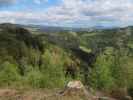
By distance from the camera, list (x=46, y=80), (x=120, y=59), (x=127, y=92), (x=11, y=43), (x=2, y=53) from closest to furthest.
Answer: (x=127, y=92), (x=46, y=80), (x=120, y=59), (x=2, y=53), (x=11, y=43)

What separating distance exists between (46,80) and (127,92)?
93.6ft

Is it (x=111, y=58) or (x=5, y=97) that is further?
(x=111, y=58)

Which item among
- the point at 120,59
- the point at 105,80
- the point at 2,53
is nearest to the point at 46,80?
the point at 105,80

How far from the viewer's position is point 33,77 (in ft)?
184

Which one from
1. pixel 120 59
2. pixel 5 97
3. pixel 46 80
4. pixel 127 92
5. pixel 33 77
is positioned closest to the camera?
pixel 5 97

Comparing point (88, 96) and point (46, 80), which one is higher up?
point (88, 96)

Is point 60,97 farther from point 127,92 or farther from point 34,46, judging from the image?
point 34,46

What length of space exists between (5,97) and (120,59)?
43.7 m

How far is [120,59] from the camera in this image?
63.0 meters

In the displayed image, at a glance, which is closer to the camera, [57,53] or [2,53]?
[2,53]

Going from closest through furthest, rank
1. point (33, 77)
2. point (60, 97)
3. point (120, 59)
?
1. point (60, 97)
2. point (33, 77)
3. point (120, 59)

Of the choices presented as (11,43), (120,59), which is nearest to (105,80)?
(120,59)

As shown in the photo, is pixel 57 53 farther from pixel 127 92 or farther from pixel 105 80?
pixel 127 92

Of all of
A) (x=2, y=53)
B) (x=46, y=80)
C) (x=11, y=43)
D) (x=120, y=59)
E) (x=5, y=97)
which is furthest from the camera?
(x=11, y=43)
